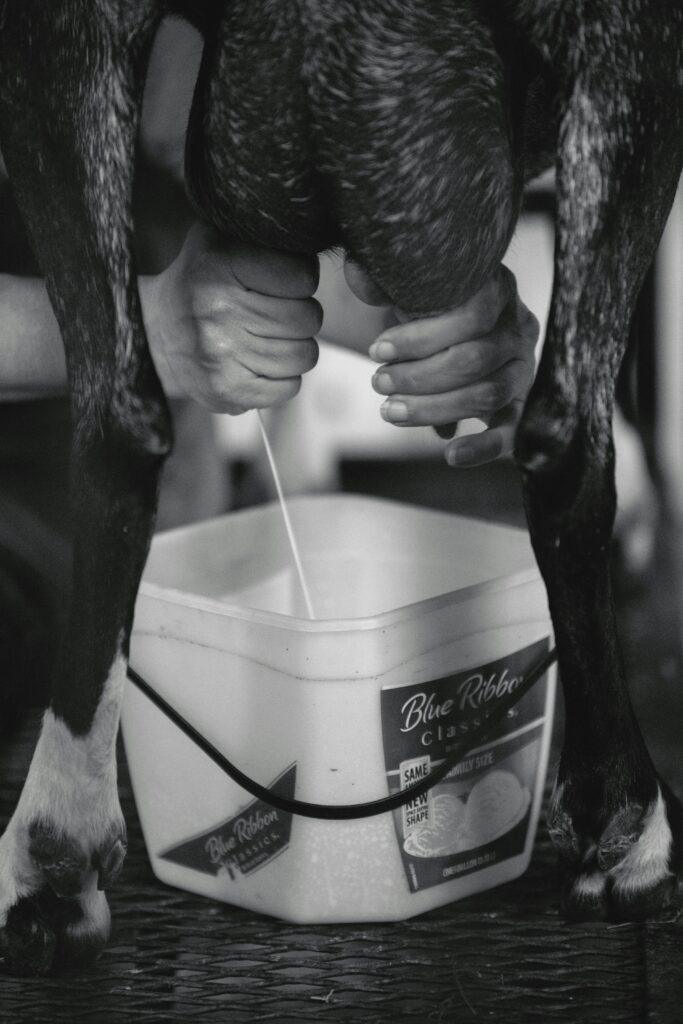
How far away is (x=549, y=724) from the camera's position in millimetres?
1083

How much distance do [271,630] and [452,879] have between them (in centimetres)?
23

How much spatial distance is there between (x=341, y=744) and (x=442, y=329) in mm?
288

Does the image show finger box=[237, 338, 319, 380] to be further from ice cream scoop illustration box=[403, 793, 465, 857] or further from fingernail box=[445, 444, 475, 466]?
ice cream scoop illustration box=[403, 793, 465, 857]

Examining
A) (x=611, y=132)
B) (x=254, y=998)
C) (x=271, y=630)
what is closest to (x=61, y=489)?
(x=271, y=630)

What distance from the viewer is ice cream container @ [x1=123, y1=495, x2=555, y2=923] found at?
0.96 m

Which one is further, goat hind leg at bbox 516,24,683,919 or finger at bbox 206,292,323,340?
finger at bbox 206,292,323,340

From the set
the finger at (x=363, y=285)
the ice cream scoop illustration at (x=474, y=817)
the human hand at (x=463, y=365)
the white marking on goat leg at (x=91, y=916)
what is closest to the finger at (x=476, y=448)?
the human hand at (x=463, y=365)

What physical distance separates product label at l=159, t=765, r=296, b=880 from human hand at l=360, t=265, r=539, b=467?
0.85ft

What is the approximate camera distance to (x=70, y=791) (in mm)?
853

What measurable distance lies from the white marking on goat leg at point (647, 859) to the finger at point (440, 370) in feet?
0.99

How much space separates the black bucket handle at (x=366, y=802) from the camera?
0.96 metres

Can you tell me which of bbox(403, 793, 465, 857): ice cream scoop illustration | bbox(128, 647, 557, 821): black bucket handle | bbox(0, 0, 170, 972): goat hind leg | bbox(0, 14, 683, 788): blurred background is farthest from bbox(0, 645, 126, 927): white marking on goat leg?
bbox(0, 14, 683, 788): blurred background

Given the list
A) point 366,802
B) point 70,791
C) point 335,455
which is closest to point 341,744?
point 366,802

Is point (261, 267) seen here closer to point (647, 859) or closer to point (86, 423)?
point (86, 423)
